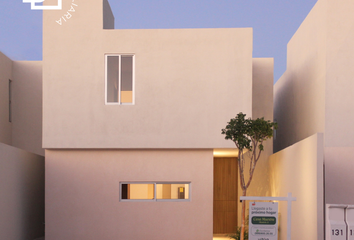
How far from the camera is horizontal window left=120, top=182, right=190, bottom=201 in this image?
9.70 metres

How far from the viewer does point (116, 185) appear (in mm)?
9641

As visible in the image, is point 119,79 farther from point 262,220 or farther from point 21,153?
point 262,220

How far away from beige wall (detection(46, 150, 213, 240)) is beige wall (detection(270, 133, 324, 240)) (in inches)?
77.1

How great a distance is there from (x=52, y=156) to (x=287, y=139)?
26.7 feet

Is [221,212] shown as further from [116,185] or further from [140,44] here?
[140,44]

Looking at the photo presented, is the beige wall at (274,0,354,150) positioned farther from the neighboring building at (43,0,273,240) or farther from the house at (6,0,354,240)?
the neighboring building at (43,0,273,240)

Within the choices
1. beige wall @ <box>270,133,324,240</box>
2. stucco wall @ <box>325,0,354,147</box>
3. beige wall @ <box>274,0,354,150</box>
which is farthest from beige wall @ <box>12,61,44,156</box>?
stucco wall @ <box>325,0,354,147</box>

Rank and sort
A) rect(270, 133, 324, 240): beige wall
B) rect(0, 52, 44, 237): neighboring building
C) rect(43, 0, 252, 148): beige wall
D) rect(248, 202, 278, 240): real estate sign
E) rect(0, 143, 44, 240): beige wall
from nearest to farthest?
rect(248, 202, 278, 240): real estate sign, rect(270, 133, 324, 240): beige wall, rect(0, 143, 44, 240): beige wall, rect(0, 52, 44, 237): neighboring building, rect(43, 0, 252, 148): beige wall

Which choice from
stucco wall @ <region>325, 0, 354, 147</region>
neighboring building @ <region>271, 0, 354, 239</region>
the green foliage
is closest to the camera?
neighboring building @ <region>271, 0, 354, 239</region>

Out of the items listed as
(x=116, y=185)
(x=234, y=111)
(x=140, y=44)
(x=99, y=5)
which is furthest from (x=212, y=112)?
(x=99, y=5)

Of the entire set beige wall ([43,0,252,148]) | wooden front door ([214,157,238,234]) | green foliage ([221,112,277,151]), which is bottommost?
wooden front door ([214,157,238,234])

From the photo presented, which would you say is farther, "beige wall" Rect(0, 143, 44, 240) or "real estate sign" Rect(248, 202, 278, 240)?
"beige wall" Rect(0, 143, 44, 240)

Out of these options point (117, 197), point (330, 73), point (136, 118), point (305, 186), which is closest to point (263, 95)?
point (330, 73)

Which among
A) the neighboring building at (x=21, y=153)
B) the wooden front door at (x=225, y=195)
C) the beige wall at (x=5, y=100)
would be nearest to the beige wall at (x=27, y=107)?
the neighboring building at (x=21, y=153)
